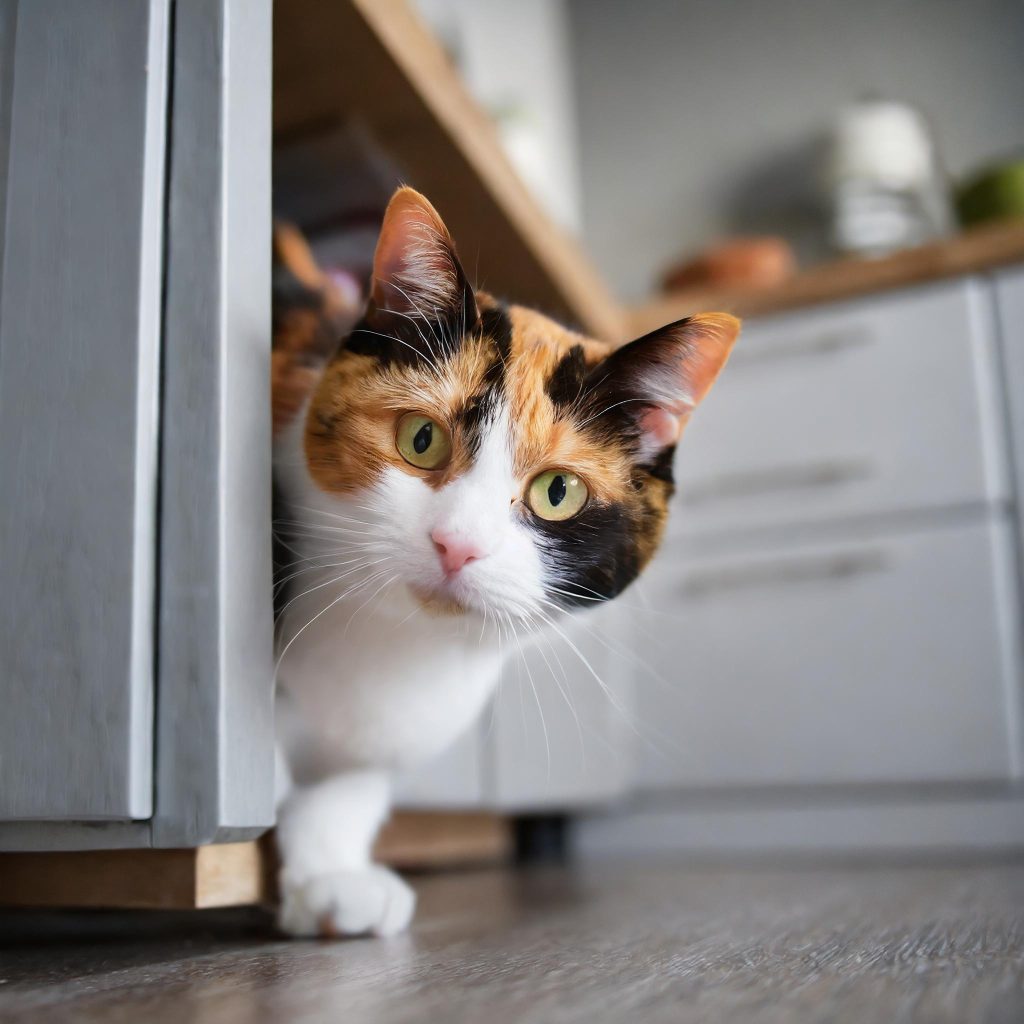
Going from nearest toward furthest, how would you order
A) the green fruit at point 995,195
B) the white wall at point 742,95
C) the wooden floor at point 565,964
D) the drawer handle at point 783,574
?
the wooden floor at point 565,964 → the drawer handle at point 783,574 → the green fruit at point 995,195 → the white wall at point 742,95

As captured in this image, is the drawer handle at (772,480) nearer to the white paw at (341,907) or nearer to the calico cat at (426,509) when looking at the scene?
the calico cat at (426,509)

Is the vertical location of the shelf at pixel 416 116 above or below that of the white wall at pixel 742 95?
below

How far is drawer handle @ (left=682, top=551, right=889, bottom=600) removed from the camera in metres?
1.82

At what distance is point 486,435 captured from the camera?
2.54 feet

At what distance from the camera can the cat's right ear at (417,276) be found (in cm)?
78

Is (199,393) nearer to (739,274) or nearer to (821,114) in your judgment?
(739,274)

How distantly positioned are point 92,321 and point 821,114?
96.5 inches

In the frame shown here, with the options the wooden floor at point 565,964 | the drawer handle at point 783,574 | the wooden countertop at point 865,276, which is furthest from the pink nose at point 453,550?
the drawer handle at point 783,574

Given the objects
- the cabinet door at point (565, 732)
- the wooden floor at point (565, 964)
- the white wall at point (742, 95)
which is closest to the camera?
the wooden floor at point (565, 964)

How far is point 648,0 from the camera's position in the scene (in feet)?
9.81

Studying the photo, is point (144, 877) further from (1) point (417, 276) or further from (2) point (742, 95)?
(2) point (742, 95)

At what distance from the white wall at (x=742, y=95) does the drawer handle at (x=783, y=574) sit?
116 cm

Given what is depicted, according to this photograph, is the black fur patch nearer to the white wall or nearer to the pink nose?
the pink nose

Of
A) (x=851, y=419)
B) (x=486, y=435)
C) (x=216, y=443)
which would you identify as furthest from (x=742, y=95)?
(x=216, y=443)
